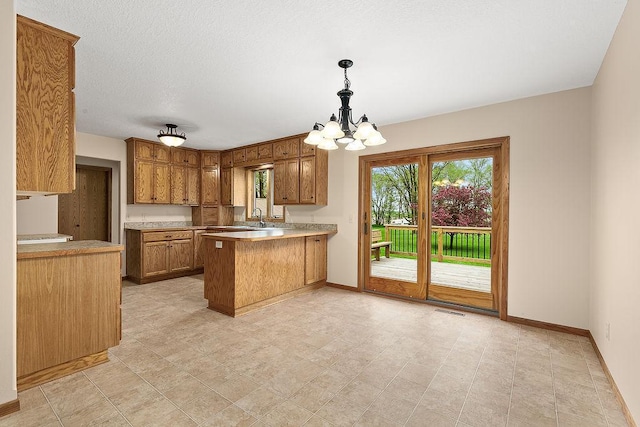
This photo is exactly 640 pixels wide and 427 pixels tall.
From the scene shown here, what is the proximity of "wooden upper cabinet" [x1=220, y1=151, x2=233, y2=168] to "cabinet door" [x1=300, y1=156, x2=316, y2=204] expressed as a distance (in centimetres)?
198

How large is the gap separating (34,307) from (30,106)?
4.43 ft

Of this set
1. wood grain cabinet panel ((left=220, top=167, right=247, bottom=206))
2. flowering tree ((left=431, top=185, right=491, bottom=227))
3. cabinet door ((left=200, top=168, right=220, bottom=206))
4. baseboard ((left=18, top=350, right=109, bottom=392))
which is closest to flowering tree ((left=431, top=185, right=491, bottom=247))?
flowering tree ((left=431, top=185, right=491, bottom=227))

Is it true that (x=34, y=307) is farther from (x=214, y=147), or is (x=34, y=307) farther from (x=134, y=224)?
(x=214, y=147)

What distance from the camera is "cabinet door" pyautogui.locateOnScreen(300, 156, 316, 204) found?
4879 mm

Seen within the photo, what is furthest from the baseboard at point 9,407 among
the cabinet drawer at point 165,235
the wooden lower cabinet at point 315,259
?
the cabinet drawer at point 165,235

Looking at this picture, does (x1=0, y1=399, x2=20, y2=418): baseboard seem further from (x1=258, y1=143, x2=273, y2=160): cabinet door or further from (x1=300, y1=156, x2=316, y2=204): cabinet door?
(x1=258, y1=143, x2=273, y2=160): cabinet door

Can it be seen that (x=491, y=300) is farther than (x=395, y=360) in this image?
Yes

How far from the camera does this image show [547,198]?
319 centimetres

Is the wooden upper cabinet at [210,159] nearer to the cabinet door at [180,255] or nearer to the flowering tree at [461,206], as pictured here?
the cabinet door at [180,255]

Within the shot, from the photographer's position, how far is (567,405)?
6.27 feet

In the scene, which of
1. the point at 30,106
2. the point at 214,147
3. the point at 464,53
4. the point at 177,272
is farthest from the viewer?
the point at 214,147

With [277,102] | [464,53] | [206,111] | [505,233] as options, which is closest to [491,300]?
[505,233]

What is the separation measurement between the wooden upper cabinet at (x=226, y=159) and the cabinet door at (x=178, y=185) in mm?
791

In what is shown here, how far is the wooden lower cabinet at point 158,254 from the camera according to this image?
504 centimetres
